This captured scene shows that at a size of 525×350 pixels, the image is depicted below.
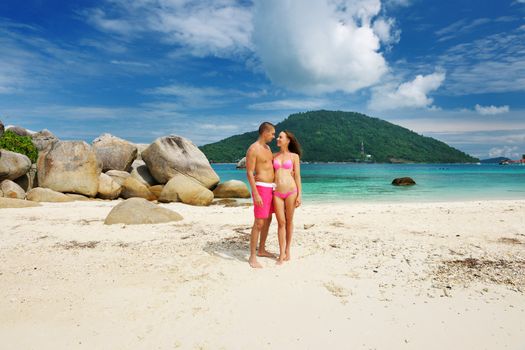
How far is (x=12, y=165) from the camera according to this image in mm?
15617

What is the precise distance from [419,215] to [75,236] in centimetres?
925

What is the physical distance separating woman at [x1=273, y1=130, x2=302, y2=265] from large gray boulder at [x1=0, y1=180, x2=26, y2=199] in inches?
555

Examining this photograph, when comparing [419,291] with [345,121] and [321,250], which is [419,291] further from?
[345,121]

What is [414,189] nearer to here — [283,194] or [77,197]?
[77,197]

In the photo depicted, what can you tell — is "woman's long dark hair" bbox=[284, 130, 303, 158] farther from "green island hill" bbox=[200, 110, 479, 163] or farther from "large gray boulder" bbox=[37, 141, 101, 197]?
"green island hill" bbox=[200, 110, 479, 163]

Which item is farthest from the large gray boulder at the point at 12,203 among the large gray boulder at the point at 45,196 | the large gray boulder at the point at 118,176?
the large gray boulder at the point at 118,176

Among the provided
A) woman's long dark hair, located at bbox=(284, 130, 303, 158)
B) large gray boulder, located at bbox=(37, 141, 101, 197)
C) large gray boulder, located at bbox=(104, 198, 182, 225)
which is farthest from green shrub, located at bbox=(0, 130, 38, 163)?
woman's long dark hair, located at bbox=(284, 130, 303, 158)

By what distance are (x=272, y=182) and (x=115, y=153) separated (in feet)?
59.1

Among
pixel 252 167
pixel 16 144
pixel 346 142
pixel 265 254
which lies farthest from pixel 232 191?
pixel 346 142

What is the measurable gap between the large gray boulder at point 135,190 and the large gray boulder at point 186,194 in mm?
1682

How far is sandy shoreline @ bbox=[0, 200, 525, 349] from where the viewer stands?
3424 millimetres

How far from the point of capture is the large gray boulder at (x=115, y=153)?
68.6ft

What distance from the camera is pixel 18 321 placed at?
3.71 meters

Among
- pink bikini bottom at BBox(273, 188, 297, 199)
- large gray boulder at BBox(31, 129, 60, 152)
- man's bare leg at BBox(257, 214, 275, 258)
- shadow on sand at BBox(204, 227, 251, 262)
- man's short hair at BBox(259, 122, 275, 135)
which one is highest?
large gray boulder at BBox(31, 129, 60, 152)
